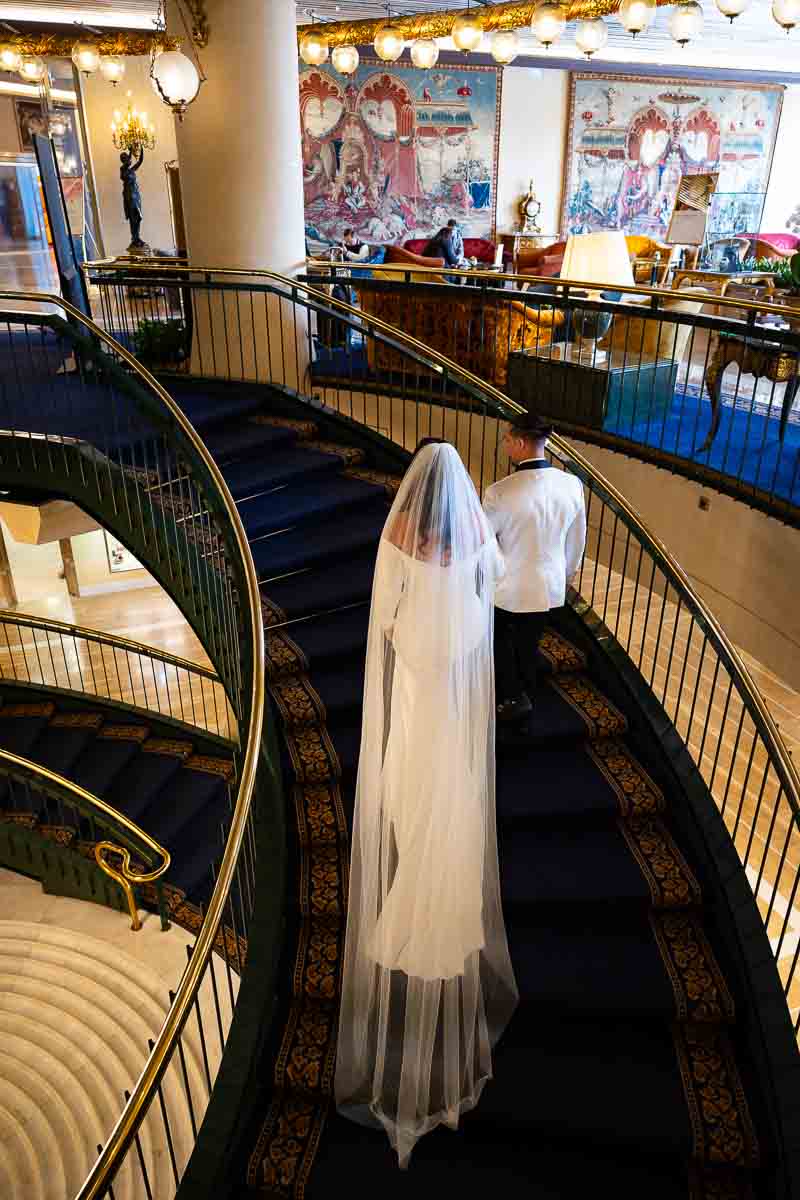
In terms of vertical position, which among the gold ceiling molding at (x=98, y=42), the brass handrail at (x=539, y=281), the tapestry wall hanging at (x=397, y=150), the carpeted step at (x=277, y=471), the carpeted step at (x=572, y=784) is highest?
the gold ceiling molding at (x=98, y=42)

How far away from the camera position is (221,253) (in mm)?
7980

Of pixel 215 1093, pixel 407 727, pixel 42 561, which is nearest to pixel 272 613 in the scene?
pixel 407 727

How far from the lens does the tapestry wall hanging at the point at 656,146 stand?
17016 mm

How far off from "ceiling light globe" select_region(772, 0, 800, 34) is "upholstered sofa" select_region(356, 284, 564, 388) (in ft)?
10.2

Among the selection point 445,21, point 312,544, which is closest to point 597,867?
point 312,544

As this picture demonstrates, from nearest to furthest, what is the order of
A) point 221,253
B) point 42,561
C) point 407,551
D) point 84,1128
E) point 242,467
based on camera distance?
point 407,551 → point 84,1128 → point 242,467 → point 221,253 → point 42,561

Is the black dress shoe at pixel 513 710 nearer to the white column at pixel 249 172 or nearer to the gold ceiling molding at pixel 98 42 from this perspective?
the white column at pixel 249 172

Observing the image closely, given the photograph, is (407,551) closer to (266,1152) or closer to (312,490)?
(266,1152)

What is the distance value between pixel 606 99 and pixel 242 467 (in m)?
14.3

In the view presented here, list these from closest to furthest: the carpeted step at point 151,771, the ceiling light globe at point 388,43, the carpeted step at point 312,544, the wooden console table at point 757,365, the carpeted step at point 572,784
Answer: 1. the carpeted step at point 572,784
2. the carpeted step at point 312,544
3. the wooden console table at point 757,365
4. the carpeted step at point 151,771
5. the ceiling light globe at point 388,43

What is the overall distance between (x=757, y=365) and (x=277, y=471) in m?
3.70

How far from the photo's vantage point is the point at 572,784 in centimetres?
446

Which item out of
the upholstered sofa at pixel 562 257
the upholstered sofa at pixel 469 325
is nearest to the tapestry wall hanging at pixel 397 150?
the upholstered sofa at pixel 562 257

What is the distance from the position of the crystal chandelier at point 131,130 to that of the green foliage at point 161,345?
713 centimetres
